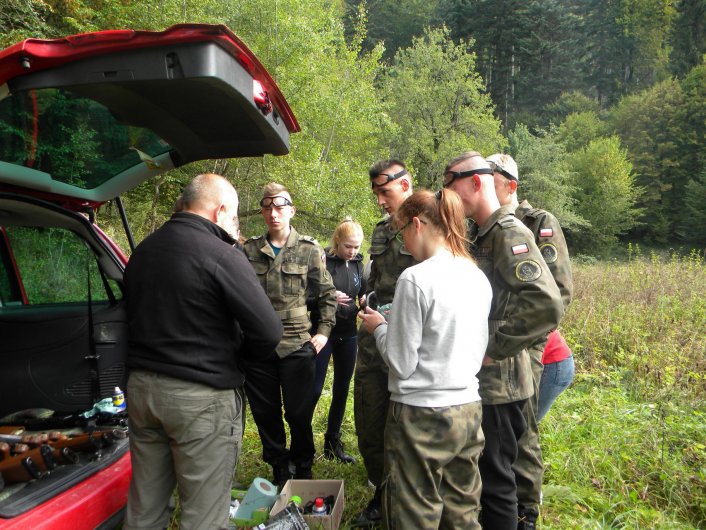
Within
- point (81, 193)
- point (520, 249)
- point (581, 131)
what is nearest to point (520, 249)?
point (520, 249)

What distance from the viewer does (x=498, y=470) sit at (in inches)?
89.2

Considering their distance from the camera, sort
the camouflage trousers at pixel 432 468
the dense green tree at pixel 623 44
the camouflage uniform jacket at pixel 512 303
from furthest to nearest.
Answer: the dense green tree at pixel 623 44 < the camouflage uniform jacket at pixel 512 303 < the camouflage trousers at pixel 432 468

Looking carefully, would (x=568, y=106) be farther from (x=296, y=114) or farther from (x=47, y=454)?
(x=47, y=454)

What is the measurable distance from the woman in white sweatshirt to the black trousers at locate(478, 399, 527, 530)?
20cm

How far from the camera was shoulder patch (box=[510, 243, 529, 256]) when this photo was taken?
7.21 feet

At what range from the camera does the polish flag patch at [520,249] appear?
220cm

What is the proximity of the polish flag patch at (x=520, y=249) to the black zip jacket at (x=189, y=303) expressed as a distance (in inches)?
44.6

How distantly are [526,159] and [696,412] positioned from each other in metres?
34.0

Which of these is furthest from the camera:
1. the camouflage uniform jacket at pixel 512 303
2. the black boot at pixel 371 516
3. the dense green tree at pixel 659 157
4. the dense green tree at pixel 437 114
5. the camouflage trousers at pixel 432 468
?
the dense green tree at pixel 659 157

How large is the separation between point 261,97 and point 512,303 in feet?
4.59

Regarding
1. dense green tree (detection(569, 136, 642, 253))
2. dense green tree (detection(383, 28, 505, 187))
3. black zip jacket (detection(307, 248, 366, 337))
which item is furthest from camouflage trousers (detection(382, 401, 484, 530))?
dense green tree (detection(569, 136, 642, 253))

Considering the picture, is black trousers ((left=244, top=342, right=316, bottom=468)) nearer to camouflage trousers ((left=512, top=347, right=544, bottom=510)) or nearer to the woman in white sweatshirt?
the woman in white sweatshirt

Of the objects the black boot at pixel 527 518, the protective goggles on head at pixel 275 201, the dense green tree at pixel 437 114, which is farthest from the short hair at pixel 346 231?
the dense green tree at pixel 437 114

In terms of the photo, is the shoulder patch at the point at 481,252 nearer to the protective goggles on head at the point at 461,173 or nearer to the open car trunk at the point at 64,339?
the protective goggles on head at the point at 461,173
